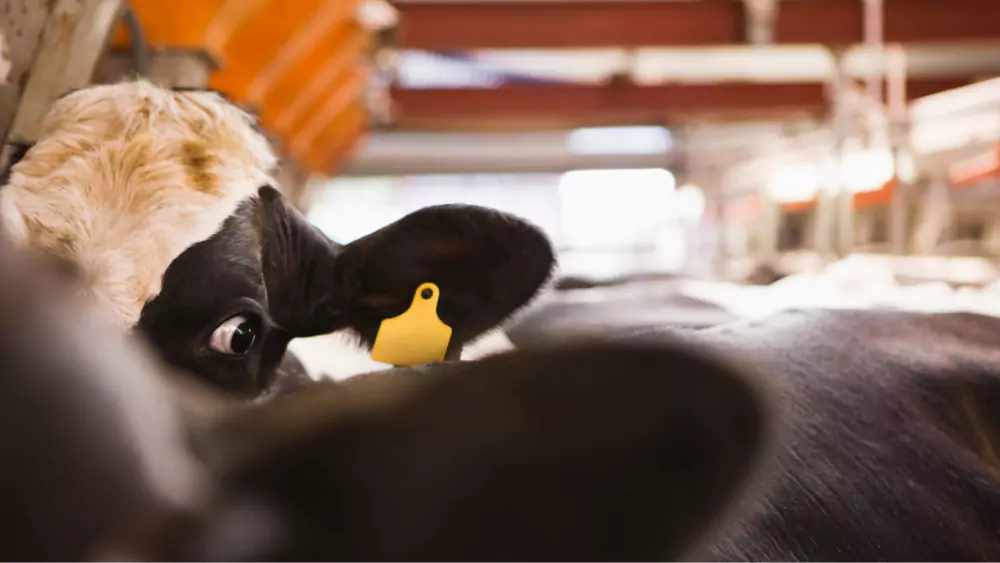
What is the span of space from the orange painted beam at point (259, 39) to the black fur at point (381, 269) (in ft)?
4.64

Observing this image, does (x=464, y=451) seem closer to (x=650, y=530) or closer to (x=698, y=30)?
(x=650, y=530)

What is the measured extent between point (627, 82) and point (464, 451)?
4658 mm

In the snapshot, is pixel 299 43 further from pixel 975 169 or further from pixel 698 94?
pixel 975 169

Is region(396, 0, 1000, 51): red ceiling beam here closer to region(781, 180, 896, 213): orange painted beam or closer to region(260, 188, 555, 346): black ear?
region(781, 180, 896, 213): orange painted beam

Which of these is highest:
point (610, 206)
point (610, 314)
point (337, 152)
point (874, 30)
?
point (874, 30)

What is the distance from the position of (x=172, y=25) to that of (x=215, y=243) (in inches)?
37.8

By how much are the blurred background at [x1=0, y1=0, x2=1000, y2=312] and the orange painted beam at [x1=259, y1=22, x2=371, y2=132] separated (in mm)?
12

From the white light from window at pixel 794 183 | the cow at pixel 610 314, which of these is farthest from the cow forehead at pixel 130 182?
the white light from window at pixel 794 183

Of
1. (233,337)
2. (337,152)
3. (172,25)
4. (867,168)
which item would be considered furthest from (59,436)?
(337,152)

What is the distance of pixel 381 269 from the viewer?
95 cm

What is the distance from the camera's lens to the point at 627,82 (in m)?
4.75

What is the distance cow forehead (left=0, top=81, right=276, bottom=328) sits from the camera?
0.71m

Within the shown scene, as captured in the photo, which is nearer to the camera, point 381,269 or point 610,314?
point 381,269

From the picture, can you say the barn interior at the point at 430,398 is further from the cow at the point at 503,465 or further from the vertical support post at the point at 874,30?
the vertical support post at the point at 874,30
